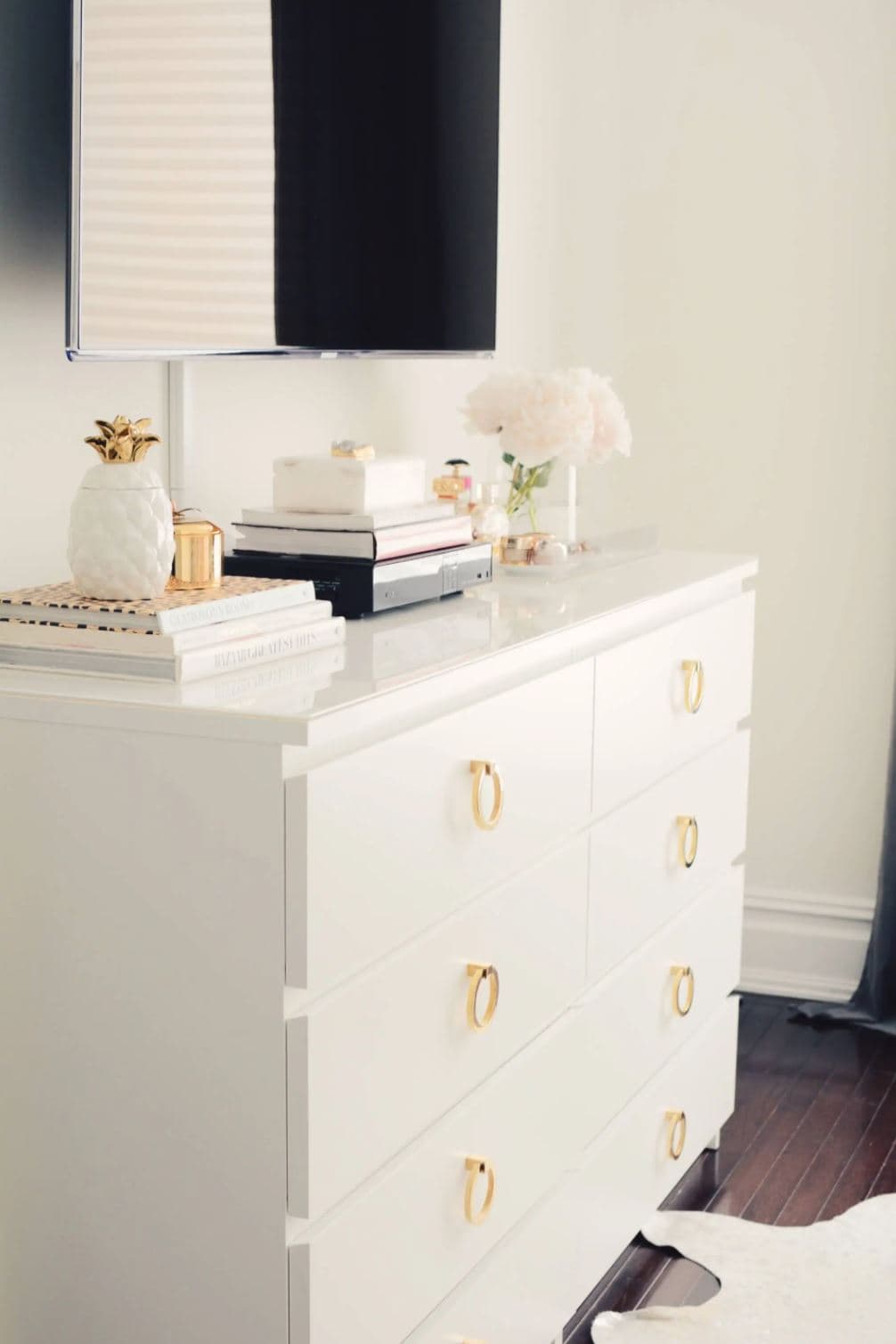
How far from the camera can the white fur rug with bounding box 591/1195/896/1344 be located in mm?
2094

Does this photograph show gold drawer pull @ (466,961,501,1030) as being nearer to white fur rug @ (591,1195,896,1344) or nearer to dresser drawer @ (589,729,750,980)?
dresser drawer @ (589,729,750,980)

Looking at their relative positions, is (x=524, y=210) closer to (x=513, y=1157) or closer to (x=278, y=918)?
(x=513, y=1157)

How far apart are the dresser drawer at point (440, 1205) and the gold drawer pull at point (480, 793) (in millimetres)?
277

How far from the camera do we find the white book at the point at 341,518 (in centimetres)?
181

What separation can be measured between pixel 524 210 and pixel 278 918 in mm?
2027

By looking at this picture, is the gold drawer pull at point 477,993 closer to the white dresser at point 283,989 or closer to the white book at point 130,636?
the white dresser at point 283,989

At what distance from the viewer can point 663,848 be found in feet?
7.29

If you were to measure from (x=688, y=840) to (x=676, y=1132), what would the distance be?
42 centimetres

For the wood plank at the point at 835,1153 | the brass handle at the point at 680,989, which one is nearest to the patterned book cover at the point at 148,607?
the brass handle at the point at 680,989

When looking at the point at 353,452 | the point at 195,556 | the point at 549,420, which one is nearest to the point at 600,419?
the point at 549,420

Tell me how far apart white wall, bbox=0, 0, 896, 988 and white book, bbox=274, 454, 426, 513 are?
1159 millimetres

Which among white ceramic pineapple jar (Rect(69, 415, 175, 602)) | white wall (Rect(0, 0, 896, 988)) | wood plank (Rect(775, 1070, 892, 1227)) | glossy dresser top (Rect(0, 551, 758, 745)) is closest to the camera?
glossy dresser top (Rect(0, 551, 758, 745))

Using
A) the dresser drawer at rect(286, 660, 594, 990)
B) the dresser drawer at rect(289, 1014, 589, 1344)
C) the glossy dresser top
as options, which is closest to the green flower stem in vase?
the glossy dresser top

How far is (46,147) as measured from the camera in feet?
5.54
